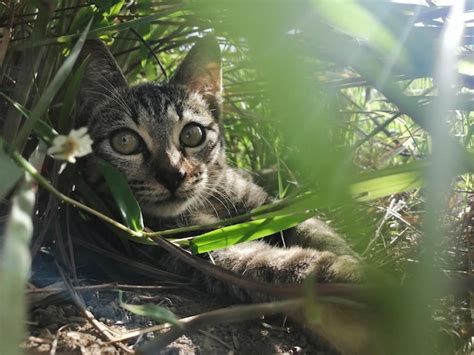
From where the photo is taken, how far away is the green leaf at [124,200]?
1.04 metres

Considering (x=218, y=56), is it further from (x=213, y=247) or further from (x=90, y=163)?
(x=213, y=247)

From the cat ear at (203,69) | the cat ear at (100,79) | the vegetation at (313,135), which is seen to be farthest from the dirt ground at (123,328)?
the cat ear at (203,69)

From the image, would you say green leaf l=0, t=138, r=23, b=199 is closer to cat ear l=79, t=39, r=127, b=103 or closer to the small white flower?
the small white flower

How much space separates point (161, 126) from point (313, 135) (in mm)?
1133

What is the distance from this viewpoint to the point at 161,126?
160 cm

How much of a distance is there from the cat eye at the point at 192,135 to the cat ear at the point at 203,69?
0.25m

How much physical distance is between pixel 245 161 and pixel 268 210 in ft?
4.60

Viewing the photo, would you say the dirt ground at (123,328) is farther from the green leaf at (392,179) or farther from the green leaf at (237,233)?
the green leaf at (392,179)

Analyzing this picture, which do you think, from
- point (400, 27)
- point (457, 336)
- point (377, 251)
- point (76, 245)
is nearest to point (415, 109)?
point (400, 27)

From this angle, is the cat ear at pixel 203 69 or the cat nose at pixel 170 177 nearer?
the cat nose at pixel 170 177

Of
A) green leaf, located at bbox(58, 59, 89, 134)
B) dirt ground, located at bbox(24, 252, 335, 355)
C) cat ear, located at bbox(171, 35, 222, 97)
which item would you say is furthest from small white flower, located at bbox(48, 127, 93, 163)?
cat ear, located at bbox(171, 35, 222, 97)

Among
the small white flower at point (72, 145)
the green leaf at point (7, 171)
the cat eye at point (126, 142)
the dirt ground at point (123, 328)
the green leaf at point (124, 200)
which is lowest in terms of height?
the dirt ground at point (123, 328)

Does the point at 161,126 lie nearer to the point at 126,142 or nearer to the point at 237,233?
the point at 126,142

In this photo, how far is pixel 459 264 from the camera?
3.88 ft
